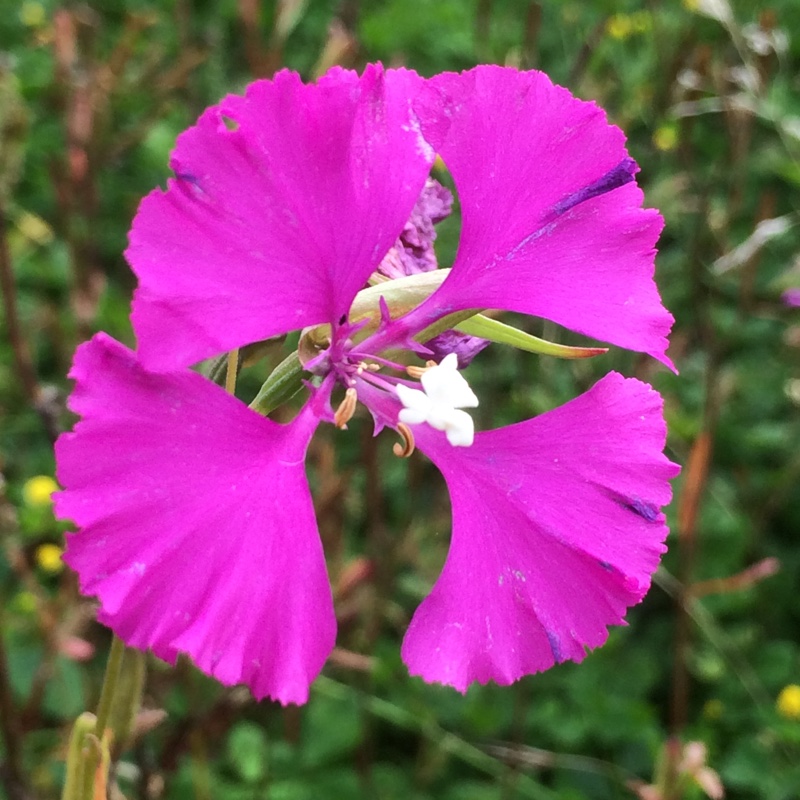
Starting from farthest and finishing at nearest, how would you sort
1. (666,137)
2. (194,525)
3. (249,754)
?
(666,137) → (249,754) → (194,525)

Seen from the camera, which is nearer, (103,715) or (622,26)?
(103,715)

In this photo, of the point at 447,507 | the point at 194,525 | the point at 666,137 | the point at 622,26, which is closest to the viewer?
the point at 194,525

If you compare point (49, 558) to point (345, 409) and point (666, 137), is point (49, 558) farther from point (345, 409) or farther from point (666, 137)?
point (666, 137)

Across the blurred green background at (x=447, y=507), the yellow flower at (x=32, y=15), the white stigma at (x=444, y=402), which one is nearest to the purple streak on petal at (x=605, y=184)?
the white stigma at (x=444, y=402)

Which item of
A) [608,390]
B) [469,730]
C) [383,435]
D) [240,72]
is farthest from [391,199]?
[240,72]

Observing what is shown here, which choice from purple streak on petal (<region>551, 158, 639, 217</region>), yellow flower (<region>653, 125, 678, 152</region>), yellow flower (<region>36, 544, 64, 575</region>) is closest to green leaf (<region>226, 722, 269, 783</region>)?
yellow flower (<region>36, 544, 64, 575</region>)

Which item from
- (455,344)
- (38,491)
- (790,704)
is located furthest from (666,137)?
(455,344)

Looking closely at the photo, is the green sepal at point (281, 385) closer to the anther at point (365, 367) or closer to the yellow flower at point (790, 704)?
the anther at point (365, 367)
